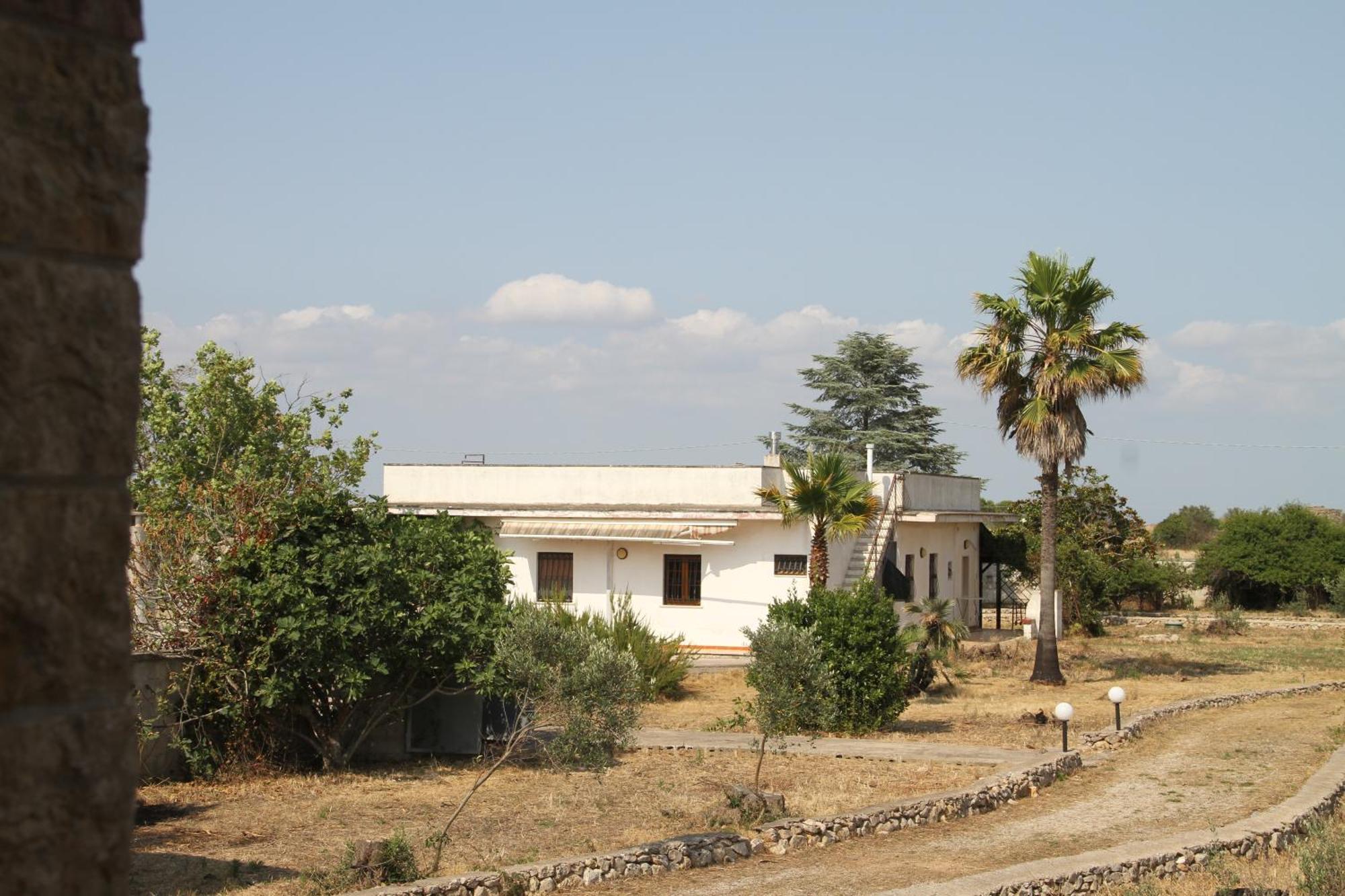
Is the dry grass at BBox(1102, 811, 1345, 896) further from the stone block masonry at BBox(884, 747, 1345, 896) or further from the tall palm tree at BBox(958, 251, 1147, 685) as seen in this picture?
the tall palm tree at BBox(958, 251, 1147, 685)

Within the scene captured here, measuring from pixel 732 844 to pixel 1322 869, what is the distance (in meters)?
4.80

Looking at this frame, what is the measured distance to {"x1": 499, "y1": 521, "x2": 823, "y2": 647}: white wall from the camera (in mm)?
30844

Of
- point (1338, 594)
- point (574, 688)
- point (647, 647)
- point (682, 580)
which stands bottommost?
point (647, 647)

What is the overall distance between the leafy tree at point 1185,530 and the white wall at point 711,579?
60501mm

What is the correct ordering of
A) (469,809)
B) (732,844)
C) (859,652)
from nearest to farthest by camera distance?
(732,844), (469,809), (859,652)

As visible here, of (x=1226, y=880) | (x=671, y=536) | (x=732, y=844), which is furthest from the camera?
(x=671, y=536)

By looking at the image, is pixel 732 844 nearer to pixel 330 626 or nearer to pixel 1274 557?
pixel 330 626

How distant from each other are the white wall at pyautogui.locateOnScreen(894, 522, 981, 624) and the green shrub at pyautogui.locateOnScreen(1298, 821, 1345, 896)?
22496mm

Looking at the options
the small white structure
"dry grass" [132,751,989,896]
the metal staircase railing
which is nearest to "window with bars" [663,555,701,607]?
the small white structure

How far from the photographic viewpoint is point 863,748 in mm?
18750

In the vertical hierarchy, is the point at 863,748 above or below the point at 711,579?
below

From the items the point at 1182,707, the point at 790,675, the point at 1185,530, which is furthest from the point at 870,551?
the point at 1185,530

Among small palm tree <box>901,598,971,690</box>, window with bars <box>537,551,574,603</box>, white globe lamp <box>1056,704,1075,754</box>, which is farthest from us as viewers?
window with bars <box>537,551,574,603</box>

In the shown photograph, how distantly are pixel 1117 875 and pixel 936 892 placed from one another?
1.98 metres
